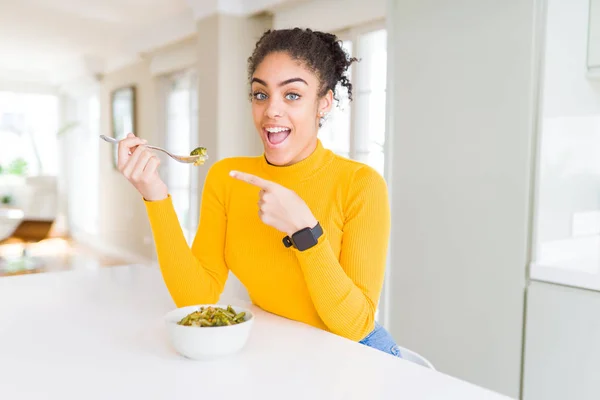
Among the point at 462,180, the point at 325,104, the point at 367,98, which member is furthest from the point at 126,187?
the point at 325,104

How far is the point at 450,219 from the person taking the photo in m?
2.07

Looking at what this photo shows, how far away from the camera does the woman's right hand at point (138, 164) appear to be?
3.51 ft

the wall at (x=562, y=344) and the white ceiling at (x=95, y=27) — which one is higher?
the white ceiling at (x=95, y=27)

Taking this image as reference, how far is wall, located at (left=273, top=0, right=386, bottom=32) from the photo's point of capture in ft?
9.61

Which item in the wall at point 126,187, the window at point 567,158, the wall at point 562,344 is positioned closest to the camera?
the wall at point 562,344

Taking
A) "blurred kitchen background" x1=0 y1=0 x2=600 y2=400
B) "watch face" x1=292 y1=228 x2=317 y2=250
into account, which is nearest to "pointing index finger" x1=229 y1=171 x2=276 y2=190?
"watch face" x1=292 y1=228 x2=317 y2=250

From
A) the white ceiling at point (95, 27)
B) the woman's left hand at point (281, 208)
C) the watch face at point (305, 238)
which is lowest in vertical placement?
the watch face at point (305, 238)

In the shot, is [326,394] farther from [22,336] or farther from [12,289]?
[12,289]

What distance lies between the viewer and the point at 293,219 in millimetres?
1013

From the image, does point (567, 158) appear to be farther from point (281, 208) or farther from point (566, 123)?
point (281, 208)

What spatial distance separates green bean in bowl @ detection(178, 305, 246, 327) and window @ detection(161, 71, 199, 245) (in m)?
3.79

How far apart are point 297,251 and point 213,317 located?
0.70 ft

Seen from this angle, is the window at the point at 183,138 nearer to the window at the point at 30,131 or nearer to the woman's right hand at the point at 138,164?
the woman's right hand at the point at 138,164

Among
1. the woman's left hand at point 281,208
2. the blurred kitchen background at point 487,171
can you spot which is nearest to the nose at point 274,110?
the woman's left hand at point 281,208
